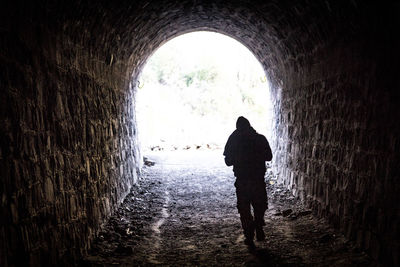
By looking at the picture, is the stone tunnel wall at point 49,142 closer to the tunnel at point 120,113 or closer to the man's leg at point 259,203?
the tunnel at point 120,113

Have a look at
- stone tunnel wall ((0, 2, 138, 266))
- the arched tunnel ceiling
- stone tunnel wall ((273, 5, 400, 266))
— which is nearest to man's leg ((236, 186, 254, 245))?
stone tunnel wall ((273, 5, 400, 266))

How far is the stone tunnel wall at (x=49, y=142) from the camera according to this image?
2748 millimetres

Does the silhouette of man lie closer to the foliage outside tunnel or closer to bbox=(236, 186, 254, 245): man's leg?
bbox=(236, 186, 254, 245): man's leg

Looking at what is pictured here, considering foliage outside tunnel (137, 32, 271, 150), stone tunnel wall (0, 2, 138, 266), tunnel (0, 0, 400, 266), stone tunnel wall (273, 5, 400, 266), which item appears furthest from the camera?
foliage outside tunnel (137, 32, 271, 150)

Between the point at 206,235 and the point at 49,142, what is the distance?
2.99 m

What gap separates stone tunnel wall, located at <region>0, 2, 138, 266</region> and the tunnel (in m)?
0.02

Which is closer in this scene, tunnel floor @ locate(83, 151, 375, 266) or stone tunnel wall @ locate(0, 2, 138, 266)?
stone tunnel wall @ locate(0, 2, 138, 266)

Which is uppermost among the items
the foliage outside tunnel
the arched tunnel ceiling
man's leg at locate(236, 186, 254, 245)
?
the foliage outside tunnel

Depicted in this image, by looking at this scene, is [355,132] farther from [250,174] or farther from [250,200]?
[250,200]

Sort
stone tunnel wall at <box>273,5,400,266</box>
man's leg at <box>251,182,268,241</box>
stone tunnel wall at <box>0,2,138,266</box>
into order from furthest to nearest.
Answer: man's leg at <box>251,182,268,241</box> < stone tunnel wall at <box>273,5,400,266</box> < stone tunnel wall at <box>0,2,138,266</box>

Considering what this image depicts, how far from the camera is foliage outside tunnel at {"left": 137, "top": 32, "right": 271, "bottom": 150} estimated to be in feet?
81.4

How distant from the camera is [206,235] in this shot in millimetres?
5570

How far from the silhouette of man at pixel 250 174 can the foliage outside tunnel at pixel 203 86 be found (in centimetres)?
1898

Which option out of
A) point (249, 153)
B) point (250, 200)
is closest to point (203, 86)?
point (249, 153)
